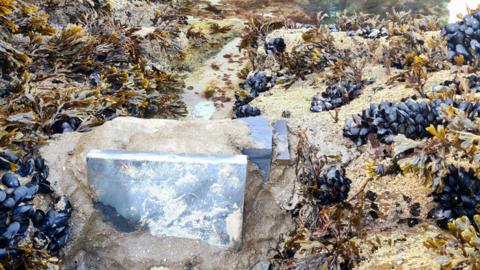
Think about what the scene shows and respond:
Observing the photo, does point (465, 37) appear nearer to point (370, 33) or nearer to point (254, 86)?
point (370, 33)

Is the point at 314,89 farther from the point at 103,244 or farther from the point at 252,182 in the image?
the point at 103,244

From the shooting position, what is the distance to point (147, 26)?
677 centimetres

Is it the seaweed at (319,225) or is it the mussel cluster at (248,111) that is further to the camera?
the mussel cluster at (248,111)

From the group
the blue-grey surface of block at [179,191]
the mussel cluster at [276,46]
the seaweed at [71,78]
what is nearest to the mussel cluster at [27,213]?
the seaweed at [71,78]

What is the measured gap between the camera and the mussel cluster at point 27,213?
2779 millimetres

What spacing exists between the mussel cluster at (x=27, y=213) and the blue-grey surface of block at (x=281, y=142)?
4.28 feet

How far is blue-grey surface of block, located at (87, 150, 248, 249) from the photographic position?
10.0 feet

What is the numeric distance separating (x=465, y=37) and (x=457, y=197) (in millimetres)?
2036

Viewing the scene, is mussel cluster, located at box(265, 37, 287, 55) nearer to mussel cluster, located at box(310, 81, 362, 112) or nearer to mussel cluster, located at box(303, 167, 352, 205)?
mussel cluster, located at box(310, 81, 362, 112)

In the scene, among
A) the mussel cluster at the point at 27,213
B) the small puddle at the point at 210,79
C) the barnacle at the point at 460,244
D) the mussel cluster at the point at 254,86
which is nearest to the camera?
the barnacle at the point at 460,244

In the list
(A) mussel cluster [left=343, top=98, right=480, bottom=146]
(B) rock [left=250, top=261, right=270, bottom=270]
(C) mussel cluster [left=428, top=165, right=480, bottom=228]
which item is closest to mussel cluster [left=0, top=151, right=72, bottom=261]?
(B) rock [left=250, top=261, right=270, bottom=270]

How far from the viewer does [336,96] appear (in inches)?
177

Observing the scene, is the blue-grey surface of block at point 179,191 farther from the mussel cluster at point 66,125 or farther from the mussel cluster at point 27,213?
the mussel cluster at point 66,125

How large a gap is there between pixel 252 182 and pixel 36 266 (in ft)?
4.21
